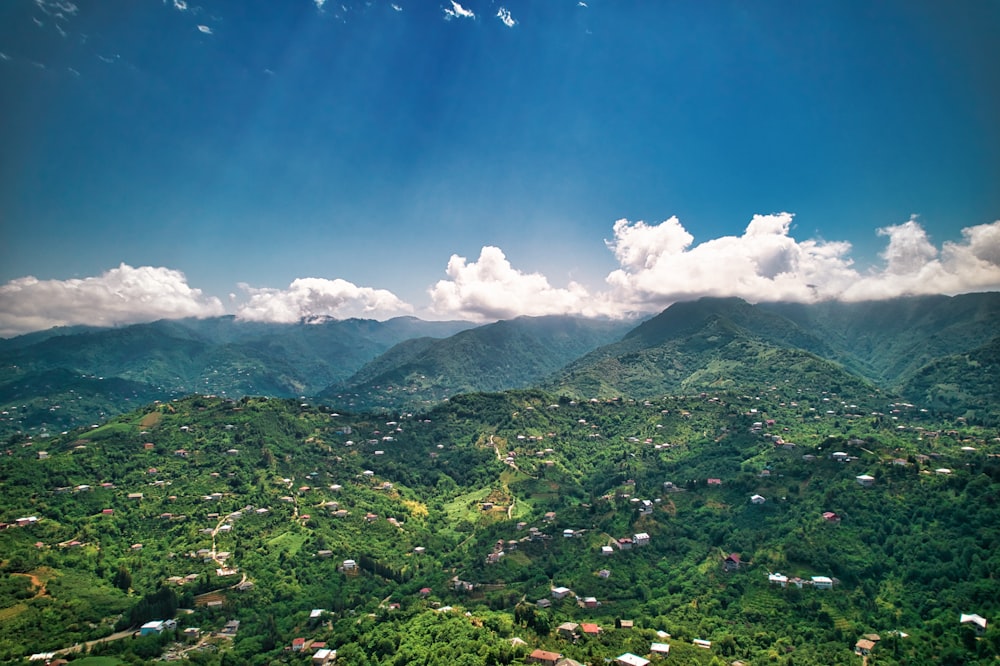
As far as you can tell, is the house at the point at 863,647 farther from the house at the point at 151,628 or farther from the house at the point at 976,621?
the house at the point at 151,628

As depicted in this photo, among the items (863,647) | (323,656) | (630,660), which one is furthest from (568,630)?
(863,647)

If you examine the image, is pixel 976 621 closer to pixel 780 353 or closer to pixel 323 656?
pixel 323 656

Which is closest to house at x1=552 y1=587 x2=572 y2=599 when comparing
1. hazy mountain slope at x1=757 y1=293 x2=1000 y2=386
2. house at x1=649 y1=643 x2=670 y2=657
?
house at x1=649 y1=643 x2=670 y2=657

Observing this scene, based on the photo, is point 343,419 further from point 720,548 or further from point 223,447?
point 720,548

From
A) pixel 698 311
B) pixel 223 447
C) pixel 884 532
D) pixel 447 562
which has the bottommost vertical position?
pixel 447 562

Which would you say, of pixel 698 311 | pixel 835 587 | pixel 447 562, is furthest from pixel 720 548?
pixel 698 311

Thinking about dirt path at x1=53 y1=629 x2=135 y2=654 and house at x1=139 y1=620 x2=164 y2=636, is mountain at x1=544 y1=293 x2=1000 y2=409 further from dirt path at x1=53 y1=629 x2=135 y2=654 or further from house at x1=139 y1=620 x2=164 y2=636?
dirt path at x1=53 y1=629 x2=135 y2=654
